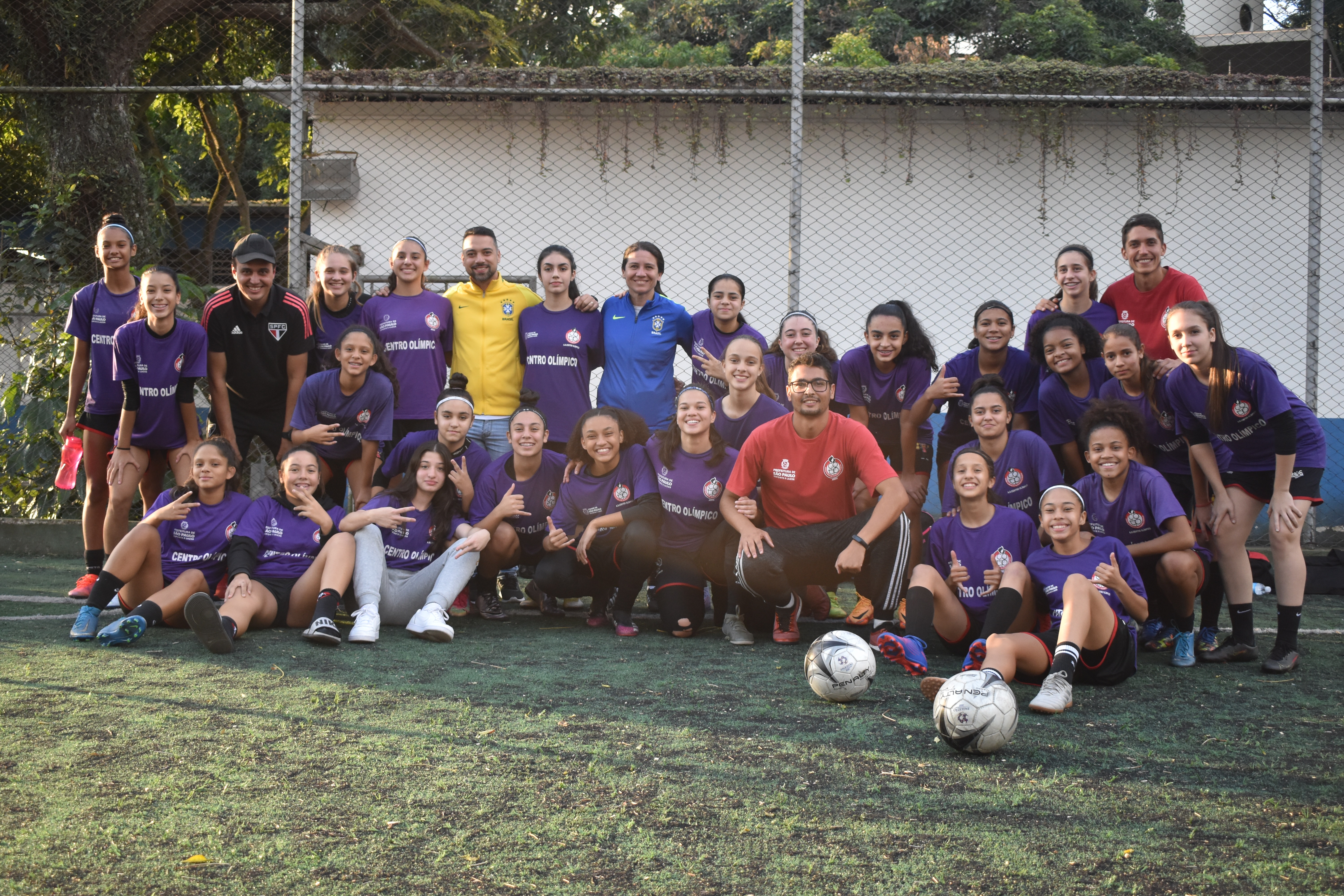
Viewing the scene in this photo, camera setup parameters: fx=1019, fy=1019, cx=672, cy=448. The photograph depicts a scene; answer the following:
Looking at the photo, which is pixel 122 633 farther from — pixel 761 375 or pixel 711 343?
pixel 711 343

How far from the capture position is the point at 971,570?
4.01 metres

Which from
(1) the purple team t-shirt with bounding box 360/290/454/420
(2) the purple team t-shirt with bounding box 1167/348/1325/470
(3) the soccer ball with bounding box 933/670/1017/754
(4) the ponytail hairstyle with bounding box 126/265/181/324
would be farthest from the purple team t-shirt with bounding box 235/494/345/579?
(2) the purple team t-shirt with bounding box 1167/348/1325/470

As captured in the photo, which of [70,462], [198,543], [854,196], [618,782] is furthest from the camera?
[854,196]

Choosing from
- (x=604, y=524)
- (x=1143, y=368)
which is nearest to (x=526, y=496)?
(x=604, y=524)

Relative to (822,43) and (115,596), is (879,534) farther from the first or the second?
(822,43)

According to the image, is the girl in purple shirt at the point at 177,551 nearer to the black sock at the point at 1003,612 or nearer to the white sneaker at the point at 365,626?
the white sneaker at the point at 365,626

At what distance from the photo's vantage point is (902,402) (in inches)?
202

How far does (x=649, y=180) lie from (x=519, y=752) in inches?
259

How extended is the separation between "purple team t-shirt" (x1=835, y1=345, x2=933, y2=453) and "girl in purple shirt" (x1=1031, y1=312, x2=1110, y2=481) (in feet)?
1.90

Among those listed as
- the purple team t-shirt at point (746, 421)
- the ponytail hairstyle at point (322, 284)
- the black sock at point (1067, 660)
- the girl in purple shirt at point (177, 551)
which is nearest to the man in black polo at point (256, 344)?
the ponytail hairstyle at point (322, 284)

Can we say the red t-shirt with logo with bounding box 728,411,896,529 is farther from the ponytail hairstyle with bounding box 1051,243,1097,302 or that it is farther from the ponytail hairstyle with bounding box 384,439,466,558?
the ponytail hairstyle with bounding box 1051,243,1097,302

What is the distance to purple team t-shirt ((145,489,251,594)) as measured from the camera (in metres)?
4.38

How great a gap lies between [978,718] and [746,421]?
230cm

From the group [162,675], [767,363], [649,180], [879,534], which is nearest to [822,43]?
[649,180]
